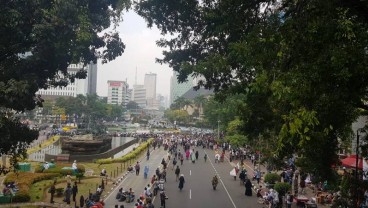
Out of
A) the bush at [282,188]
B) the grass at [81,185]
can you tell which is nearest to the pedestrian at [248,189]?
the bush at [282,188]

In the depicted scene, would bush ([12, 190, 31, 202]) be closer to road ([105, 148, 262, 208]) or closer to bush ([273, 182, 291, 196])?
road ([105, 148, 262, 208])

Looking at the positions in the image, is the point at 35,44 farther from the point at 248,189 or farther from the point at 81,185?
the point at 248,189

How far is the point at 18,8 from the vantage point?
68.8 feet

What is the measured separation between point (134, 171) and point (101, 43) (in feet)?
48.9

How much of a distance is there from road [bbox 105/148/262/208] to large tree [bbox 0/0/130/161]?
300 inches

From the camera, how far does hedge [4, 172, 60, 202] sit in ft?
75.8

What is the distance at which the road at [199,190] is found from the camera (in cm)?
2448

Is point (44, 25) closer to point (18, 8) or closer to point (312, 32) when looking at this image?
point (18, 8)

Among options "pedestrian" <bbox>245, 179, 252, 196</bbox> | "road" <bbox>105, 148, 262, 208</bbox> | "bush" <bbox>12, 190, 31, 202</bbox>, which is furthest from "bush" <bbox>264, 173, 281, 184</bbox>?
"bush" <bbox>12, 190, 31, 202</bbox>

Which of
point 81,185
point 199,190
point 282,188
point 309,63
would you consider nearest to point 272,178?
point 282,188

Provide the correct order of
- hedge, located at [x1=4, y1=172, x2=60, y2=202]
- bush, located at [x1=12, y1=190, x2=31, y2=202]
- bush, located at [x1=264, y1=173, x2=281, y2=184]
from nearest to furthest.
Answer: bush, located at [x1=12, y1=190, x2=31, y2=202]
hedge, located at [x1=4, y1=172, x2=60, y2=202]
bush, located at [x1=264, y1=173, x2=281, y2=184]

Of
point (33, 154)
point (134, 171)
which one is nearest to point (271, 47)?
point (134, 171)

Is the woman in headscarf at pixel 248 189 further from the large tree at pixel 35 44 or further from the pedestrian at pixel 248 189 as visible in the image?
the large tree at pixel 35 44

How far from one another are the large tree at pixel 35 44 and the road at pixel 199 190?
25.0 ft
